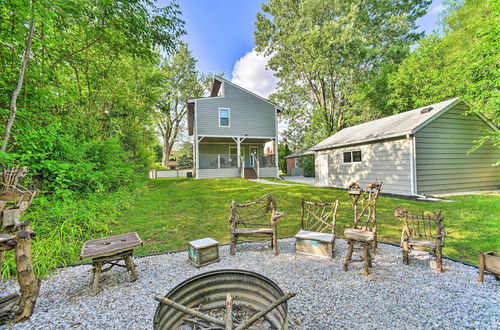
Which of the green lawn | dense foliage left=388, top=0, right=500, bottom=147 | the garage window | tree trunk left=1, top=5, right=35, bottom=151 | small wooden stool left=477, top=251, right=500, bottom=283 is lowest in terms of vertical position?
the green lawn

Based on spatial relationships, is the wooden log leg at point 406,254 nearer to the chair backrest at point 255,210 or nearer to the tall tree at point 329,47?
the chair backrest at point 255,210

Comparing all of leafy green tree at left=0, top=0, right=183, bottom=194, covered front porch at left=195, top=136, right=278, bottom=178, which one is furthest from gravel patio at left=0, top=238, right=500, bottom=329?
covered front porch at left=195, top=136, right=278, bottom=178

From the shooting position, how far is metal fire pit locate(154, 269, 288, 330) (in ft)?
5.77

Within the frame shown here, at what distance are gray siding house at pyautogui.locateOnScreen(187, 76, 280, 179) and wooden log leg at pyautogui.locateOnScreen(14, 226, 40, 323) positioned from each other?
1247 centimetres

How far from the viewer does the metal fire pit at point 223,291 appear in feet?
5.77

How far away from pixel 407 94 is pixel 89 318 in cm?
1852

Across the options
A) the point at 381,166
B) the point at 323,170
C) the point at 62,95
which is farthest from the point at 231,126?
the point at 62,95

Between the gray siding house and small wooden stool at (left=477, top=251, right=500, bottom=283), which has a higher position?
the gray siding house

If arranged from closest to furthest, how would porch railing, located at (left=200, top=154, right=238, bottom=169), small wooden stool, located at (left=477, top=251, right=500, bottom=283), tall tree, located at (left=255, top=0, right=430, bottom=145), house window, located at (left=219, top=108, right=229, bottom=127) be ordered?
small wooden stool, located at (left=477, top=251, right=500, bottom=283) < house window, located at (left=219, top=108, right=229, bottom=127) < porch railing, located at (left=200, top=154, right=238, bottom=169) < tall tree, located at (left=255, top=0, right=430, bottom=145)

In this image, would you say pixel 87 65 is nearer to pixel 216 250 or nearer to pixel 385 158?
pixel 216 250

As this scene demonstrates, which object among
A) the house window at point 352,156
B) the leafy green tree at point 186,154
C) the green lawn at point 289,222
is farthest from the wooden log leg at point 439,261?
the leafy green tree at point 186,154

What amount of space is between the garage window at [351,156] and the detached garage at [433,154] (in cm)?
43

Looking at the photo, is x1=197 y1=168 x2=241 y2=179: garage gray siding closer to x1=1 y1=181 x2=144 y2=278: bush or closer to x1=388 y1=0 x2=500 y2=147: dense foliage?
x1=1 y1=181 x2=144 y2=278: bush

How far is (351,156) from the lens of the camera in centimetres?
1062
